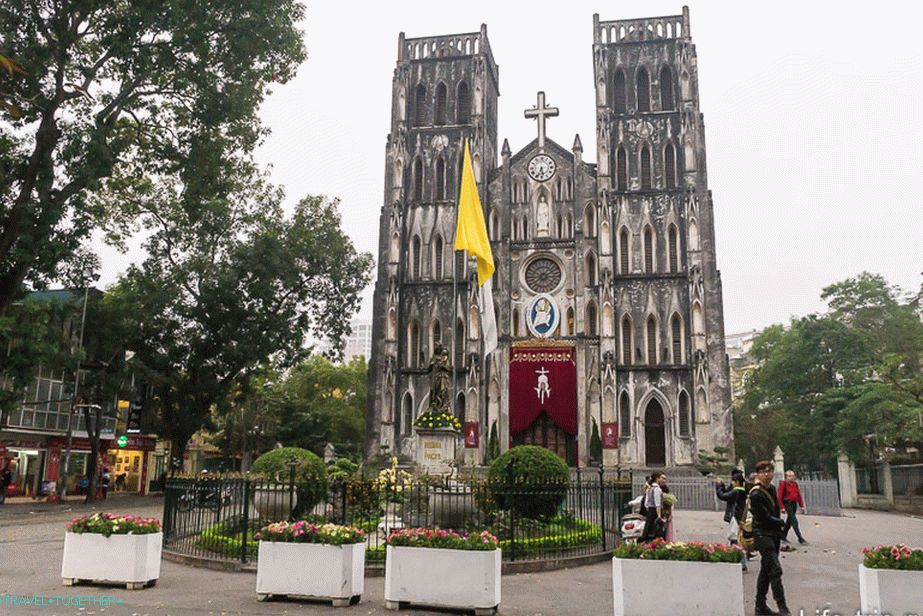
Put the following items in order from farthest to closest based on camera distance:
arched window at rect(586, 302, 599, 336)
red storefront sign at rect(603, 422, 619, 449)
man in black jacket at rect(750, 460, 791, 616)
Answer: arched window at rect(586, 302, 599, 336) < red storefront sign at rect(603, 422, 619, 449) < man in black jacket at rect(750, 460, 791, 616)

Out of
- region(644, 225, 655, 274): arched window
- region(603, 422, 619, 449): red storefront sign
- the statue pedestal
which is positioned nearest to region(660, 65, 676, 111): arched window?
region(644, 225, 655, 274): arched window

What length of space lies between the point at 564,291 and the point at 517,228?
4182 mm

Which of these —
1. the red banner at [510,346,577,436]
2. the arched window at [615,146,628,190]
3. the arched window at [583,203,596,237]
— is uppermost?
the arched window at [615,146,628,190]

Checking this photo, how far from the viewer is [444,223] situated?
130 feet

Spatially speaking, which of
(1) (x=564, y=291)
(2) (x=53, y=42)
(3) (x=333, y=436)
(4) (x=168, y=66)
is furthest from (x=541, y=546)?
(3) (x=333, y=436)

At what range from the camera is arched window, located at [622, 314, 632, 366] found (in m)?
36.7

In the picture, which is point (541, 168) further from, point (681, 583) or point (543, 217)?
point (681, 583)

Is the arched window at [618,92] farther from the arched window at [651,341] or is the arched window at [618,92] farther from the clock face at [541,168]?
the arched window at [651,341]

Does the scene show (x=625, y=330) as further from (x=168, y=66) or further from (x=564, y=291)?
(x=168, y=66)

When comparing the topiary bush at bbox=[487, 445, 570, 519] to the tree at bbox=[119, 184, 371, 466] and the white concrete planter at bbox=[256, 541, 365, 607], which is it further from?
the tree at bbox=[119, 184, 371, 466]

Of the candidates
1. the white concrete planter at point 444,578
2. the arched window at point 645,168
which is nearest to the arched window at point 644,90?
the arched window at point 645,168

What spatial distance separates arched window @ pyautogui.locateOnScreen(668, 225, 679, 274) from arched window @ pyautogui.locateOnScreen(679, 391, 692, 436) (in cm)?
614

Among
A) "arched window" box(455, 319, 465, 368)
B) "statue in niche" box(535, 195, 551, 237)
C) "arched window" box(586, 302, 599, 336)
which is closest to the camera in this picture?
"arched window" box(586, 302, 599, 336)

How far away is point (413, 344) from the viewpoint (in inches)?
1528
